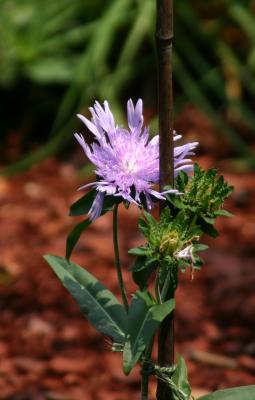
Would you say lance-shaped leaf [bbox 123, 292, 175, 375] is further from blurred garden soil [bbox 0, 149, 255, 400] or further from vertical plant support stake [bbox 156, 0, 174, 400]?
blurred garden soil [bbox 0, 149, 255, 400]

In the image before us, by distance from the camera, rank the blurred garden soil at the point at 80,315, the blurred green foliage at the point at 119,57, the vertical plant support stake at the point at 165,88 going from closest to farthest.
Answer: the vertical plant support stake at the point at 165,88, the blurred garden soil at the point at 80,315, the blurred green foliage at the point at 119,57

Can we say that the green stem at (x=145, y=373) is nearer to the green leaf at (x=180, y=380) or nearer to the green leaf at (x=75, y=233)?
the green leaf at (x=180, y=380)

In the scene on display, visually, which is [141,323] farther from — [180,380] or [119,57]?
[119,57]

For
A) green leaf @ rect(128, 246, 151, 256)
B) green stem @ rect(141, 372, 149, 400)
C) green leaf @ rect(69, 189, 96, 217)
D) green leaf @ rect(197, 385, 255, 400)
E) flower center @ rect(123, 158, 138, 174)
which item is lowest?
green leaf @ rect(197, 385, 255, 400)

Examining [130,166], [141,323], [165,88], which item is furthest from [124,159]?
[141,323]

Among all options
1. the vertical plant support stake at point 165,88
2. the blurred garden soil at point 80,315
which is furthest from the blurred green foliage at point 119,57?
the vertical plant support stake at point 165,88

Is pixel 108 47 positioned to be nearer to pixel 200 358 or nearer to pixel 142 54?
pixel 142 54

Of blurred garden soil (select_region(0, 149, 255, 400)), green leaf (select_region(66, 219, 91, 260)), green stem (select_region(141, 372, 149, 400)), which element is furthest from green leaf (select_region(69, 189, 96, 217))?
blurred garden soil (select_region(0, 149, 255, 400))
